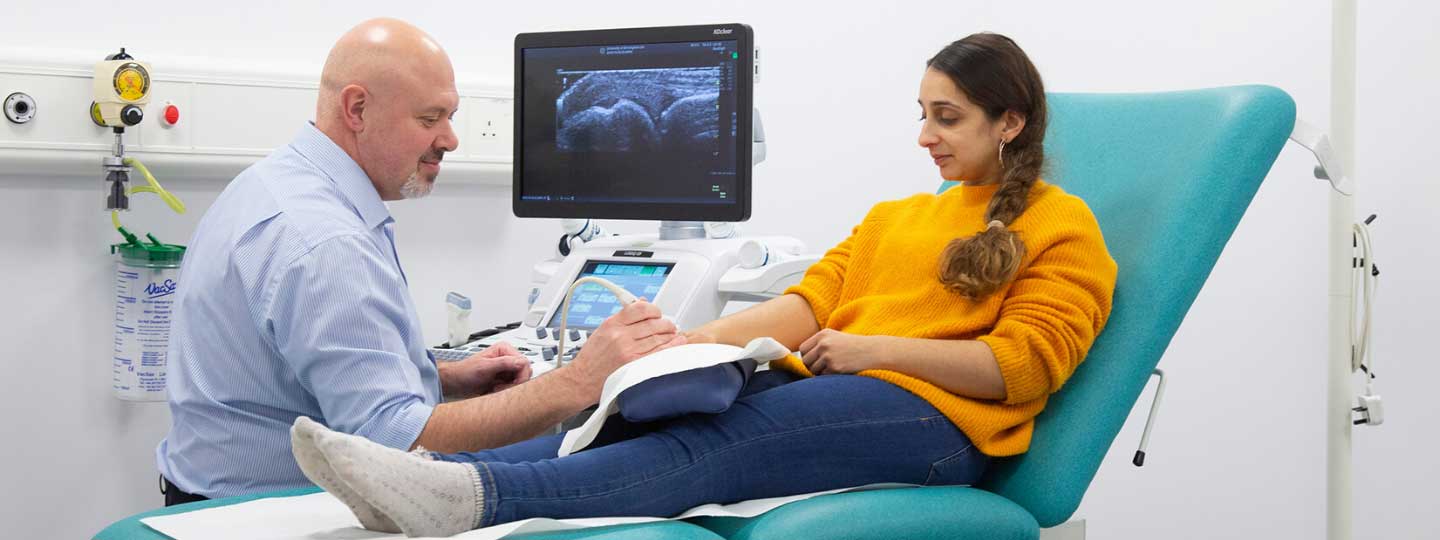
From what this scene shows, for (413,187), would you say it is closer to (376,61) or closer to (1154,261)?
(376,61)

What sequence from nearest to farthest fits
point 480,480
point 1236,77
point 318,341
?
point 480,480 < point 318,341 < point 1236,77

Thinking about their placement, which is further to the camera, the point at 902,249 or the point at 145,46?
the point at 145,46

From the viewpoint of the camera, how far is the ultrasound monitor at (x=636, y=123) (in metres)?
2.18

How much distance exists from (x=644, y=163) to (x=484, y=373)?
58 cm

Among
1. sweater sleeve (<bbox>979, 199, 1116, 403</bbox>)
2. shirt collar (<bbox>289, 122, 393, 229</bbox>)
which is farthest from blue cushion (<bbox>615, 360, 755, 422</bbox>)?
shirt collar (<bbox>289, 122, 393, 229</bbox>)

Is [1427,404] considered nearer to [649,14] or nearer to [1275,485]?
[1275,485]

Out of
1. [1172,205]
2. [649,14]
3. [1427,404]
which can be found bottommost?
[1427,404]

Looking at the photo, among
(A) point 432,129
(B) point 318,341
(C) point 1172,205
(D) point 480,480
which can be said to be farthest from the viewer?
(A) point 432,129

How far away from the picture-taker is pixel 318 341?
4.75 feet

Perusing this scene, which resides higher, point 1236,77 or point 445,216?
point 1236,77

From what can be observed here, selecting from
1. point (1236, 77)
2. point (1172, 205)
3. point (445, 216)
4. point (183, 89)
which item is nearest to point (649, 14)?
point (445, 216)

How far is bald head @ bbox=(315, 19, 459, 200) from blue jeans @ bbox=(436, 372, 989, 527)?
1.51 feet

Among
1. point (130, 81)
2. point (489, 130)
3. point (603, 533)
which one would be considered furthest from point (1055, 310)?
point (130, 81)

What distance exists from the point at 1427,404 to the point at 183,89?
230 centimetres
